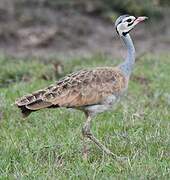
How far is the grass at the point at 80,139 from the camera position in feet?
20.6

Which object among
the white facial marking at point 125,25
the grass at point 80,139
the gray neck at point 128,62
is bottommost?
the grass at point 80,139

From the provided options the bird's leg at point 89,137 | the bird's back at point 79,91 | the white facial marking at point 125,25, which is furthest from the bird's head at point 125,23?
the bird's leg at point 89,137

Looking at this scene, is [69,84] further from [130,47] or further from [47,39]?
[47,39]

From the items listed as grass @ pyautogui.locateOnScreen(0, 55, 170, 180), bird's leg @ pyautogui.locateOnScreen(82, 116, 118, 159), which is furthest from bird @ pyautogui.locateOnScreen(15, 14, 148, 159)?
grass @ pyautogui.locateOnScreen(0, 55, 170, 180)

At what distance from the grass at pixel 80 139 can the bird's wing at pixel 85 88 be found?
0.46m

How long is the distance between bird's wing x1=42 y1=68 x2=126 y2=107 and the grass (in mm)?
463

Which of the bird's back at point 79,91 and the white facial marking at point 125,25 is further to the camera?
the white facial marking at point 125,25

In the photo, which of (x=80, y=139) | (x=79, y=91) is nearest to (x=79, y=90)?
(x=79, y=91)

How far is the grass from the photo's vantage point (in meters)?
6.29

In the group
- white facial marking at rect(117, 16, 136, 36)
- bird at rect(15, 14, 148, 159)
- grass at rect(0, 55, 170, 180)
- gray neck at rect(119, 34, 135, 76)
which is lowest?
grass at rect(0, 55, 170, 180)

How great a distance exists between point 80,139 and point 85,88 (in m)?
0.65

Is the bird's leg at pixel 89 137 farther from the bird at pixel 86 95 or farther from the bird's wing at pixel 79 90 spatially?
the bird's wing at pixel 79 90

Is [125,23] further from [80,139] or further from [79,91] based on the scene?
[80,139]

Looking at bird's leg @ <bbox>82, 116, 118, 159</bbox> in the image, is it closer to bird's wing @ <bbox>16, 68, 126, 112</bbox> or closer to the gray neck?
bird's wing @ <bbox>16, 68, 126, 112</bbox>
